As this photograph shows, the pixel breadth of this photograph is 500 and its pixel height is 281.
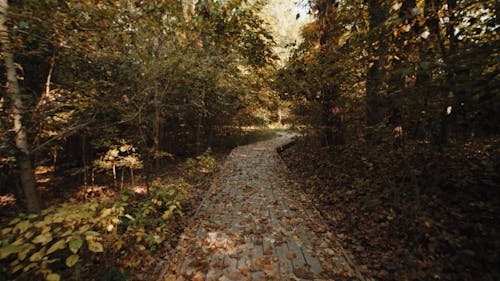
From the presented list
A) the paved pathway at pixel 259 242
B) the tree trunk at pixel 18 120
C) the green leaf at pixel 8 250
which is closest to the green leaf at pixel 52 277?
the green leaf at pixel 8 250

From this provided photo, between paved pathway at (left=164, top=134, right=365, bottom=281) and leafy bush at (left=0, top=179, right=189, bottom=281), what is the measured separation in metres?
0.64

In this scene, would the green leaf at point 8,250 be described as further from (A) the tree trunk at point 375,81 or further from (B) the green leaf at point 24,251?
(A) the tree trunk at point 375,81

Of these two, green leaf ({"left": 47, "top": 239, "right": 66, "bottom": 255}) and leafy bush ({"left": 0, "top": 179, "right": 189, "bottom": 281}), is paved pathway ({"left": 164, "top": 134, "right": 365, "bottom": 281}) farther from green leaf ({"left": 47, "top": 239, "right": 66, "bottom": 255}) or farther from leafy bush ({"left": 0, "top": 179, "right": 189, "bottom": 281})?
green leaf ({"left": 47, "top": 239, "right": 66, "bottom": 255})

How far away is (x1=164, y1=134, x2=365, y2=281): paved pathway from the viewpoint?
8.28 ft

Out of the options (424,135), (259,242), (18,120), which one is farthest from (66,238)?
(424,135)

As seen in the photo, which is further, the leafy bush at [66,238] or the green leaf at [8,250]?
the leafy bush at [66,238]

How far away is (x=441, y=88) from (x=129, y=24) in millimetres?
4174

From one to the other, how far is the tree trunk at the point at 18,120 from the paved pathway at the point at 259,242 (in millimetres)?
1910

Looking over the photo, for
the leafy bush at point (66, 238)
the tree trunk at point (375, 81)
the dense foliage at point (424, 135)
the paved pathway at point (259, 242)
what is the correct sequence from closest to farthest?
the leafy bush at point (66, 238) < the dense foliage at point (424, 135) < the paved pathway at point (259, 242) < the tree trunk at point (375, 81)

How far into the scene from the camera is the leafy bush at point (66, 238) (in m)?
1.46

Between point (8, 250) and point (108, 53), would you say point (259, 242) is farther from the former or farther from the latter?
point (108, 53)

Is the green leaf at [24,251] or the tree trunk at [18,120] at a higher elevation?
the tree trunk at [18,120]

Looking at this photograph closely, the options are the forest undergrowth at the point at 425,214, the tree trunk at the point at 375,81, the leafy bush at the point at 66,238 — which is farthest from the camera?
the tree trunk at the point at 375,81

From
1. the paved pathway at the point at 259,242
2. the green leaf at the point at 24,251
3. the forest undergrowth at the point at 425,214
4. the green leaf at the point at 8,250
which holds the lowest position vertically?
the paved pathway at the point at 259,242
